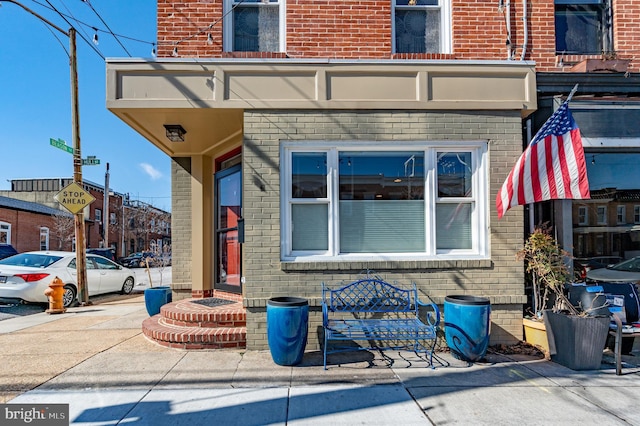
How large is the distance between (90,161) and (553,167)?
11.1 metres

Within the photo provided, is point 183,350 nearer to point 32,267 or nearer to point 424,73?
point 424,73

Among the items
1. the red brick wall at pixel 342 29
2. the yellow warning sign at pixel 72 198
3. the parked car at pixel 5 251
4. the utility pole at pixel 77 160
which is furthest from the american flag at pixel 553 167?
the parked car at pixel 5 251

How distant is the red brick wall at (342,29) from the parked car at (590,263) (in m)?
3.33

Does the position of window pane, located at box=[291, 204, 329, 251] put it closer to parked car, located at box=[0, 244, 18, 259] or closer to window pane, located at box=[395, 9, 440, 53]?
window pane, located at box=[395, 9, 440, 53]

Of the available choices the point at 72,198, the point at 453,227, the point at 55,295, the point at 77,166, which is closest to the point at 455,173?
the point at 453,227

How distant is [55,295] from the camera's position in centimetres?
898

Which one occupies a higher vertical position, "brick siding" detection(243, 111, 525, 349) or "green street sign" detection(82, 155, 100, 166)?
"green street sign" detection(82, 155, 100, 166)

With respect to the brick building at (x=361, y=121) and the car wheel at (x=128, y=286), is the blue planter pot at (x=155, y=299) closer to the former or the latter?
the brick building at (x=361, y=121)

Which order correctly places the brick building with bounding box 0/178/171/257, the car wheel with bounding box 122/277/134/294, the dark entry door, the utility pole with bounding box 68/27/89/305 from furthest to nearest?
the brick building with bounding box 0/178/171/257
the car wheel with bounding box 122/277/134/294
the utility pole with bounding box 68/27/89/305
the dark entry door

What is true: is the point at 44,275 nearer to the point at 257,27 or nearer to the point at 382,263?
the point at 257,27

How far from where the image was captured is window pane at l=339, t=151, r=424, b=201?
5820mm

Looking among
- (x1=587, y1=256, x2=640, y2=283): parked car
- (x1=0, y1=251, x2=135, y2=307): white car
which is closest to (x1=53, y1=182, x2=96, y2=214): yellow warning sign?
(x1=0, y1=251, x2=135, y2=307): white car

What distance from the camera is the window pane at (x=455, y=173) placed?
586 cm

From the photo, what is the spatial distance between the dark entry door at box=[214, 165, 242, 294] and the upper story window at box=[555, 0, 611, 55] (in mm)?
5968
